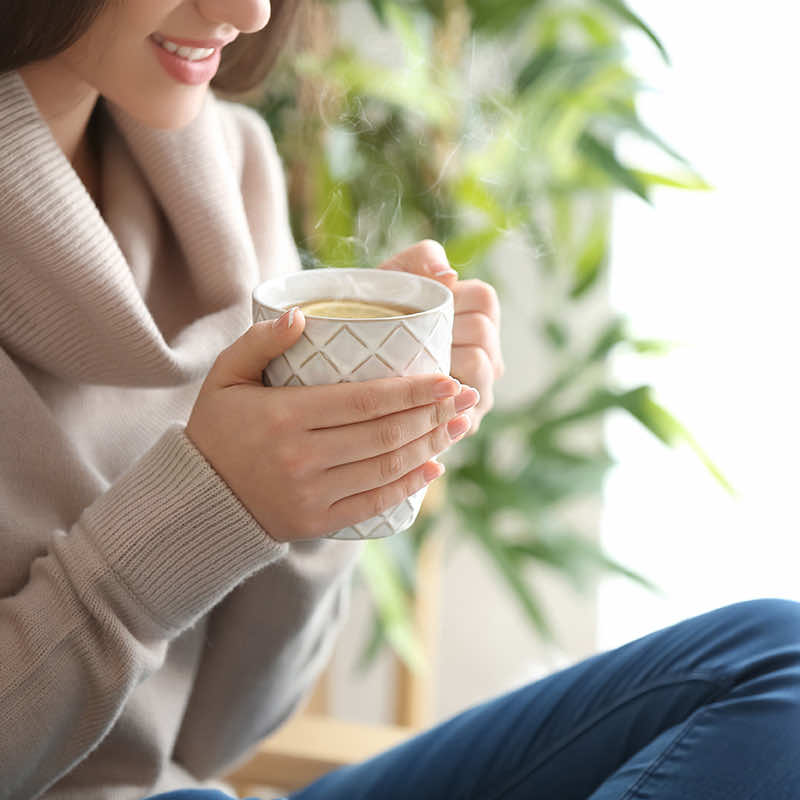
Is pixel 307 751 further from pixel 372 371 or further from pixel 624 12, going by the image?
pixel 624 12

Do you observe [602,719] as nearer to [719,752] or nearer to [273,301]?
[719,752]

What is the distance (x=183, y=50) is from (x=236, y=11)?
5 cm

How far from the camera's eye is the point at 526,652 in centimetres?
220

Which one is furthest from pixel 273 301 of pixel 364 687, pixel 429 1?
pixel 364 687

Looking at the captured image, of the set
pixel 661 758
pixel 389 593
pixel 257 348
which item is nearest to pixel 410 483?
pixel 257 348

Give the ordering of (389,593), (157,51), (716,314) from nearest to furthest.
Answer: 1. (157,51)
2. (389,593)
3. (716,314)

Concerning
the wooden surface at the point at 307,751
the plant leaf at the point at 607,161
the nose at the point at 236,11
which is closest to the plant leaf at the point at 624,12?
the plant leaf at the point at 607,161

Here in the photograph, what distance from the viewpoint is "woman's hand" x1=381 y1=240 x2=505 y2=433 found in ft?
2.53

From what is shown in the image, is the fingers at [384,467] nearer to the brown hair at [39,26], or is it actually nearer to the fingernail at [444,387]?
the fingernail at [444,387]

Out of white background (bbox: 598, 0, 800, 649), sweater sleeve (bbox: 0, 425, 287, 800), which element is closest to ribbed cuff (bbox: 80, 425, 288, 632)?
sweater sleeve (bbox: 0, 425, 287, 800)

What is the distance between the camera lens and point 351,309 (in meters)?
0.67

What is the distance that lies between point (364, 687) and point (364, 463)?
5.44 feet

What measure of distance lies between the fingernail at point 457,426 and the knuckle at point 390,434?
4 cm

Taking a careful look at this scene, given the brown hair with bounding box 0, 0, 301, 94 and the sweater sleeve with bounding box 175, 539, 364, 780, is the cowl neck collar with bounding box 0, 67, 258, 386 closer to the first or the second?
the brown hair with bounding box 0, 0, 301, 94
